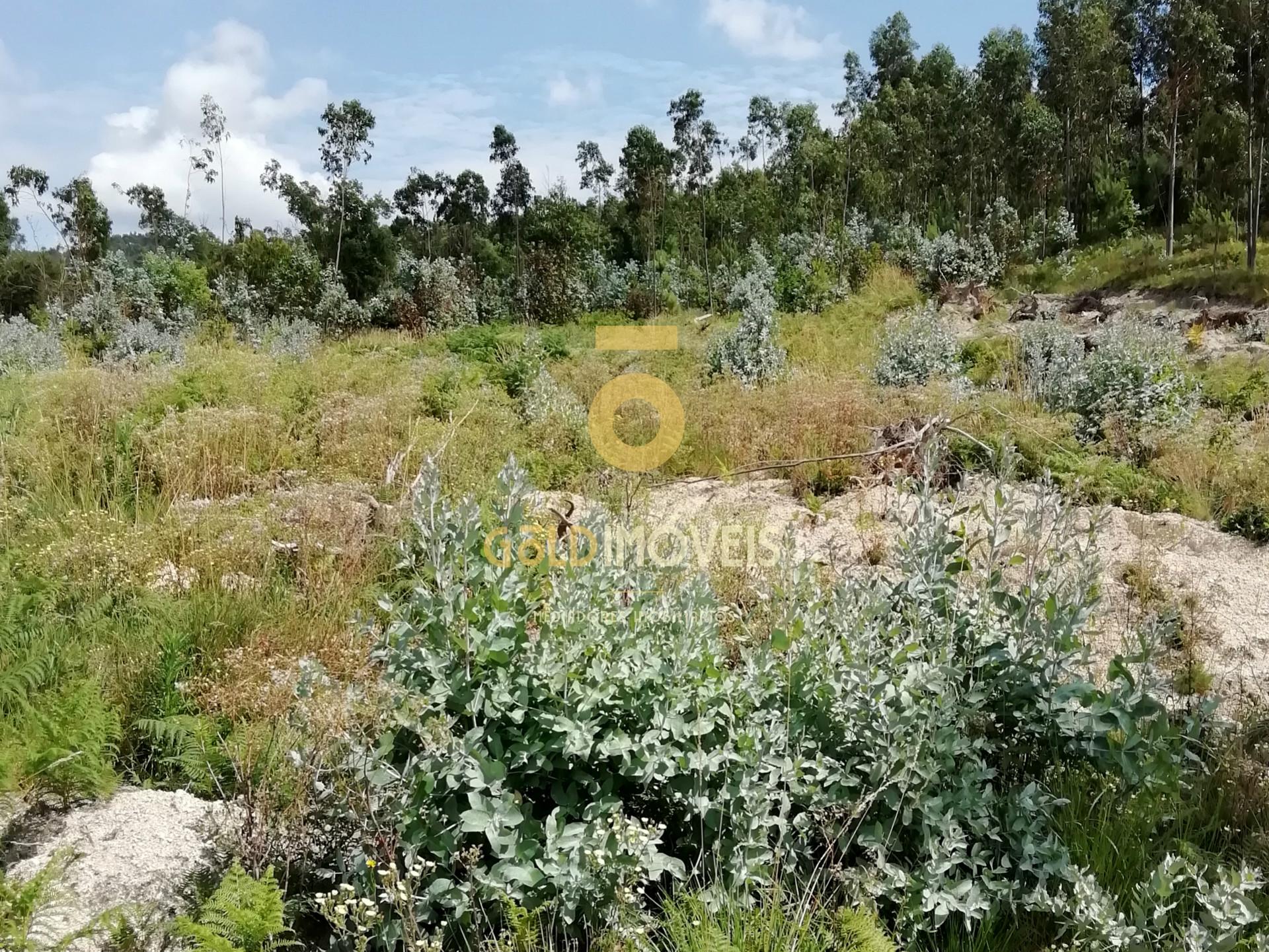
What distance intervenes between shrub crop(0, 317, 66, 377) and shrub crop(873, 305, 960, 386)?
812 cm

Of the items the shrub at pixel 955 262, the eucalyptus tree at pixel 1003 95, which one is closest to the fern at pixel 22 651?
the shrub at pixel 955 262

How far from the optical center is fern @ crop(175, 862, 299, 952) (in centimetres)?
168

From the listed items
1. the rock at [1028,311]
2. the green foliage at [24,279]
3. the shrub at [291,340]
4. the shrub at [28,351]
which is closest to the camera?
the shrub at [28,351]

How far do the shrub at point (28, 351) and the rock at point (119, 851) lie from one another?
6.76 meters

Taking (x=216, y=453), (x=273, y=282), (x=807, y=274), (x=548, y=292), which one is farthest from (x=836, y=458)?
(x=273, y=282)

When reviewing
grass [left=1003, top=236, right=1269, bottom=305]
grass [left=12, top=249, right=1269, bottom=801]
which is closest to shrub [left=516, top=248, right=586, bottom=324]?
grass [left=12, top=249, right=1269, bottom=801]

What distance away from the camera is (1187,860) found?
7.00ft

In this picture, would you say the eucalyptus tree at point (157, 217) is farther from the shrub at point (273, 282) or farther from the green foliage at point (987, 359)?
the green foliage at point (987, 359)

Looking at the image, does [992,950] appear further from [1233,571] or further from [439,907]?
[1233,571]

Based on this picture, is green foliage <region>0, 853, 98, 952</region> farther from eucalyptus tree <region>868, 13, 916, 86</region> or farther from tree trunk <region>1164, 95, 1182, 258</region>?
eucalyptus tree <region>868, 13, 916, 86</region>

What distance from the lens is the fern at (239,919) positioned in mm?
1685

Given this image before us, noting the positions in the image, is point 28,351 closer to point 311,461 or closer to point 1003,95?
point 311,461

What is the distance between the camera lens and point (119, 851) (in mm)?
2197

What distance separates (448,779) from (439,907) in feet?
1.23
